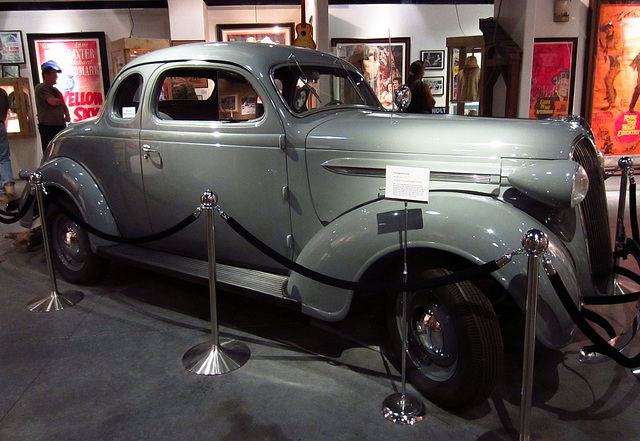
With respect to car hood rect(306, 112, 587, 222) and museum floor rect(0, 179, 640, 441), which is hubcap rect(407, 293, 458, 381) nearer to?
museum floor rect(0, 179, 640, 441)

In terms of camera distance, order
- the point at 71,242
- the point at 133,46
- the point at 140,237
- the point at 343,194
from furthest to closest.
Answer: the point at 133,46
the point at 71,242
the point at 140,237
the point at 343,194

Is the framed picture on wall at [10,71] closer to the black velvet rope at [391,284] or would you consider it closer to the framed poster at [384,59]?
the framed poster at [384,59]

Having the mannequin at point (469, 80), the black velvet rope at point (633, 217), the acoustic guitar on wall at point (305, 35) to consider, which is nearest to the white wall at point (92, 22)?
the acoustic guitar on wall at point (305, 35)

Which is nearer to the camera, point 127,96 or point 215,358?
point 215,358

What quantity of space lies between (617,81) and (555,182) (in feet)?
21.7

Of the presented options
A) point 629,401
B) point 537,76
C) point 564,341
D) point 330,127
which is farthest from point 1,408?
point 537,76

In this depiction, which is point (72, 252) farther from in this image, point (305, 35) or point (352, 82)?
point (305, 35)

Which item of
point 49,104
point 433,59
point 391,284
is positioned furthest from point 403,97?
point 433,59

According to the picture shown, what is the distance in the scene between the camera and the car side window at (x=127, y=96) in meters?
3.59

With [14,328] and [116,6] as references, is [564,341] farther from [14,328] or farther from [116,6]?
[116,6]

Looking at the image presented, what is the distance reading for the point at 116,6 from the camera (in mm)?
9070

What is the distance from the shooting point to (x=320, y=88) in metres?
3.35

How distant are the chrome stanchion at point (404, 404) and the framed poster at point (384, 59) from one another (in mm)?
6846

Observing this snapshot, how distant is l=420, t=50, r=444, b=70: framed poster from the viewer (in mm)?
8898
